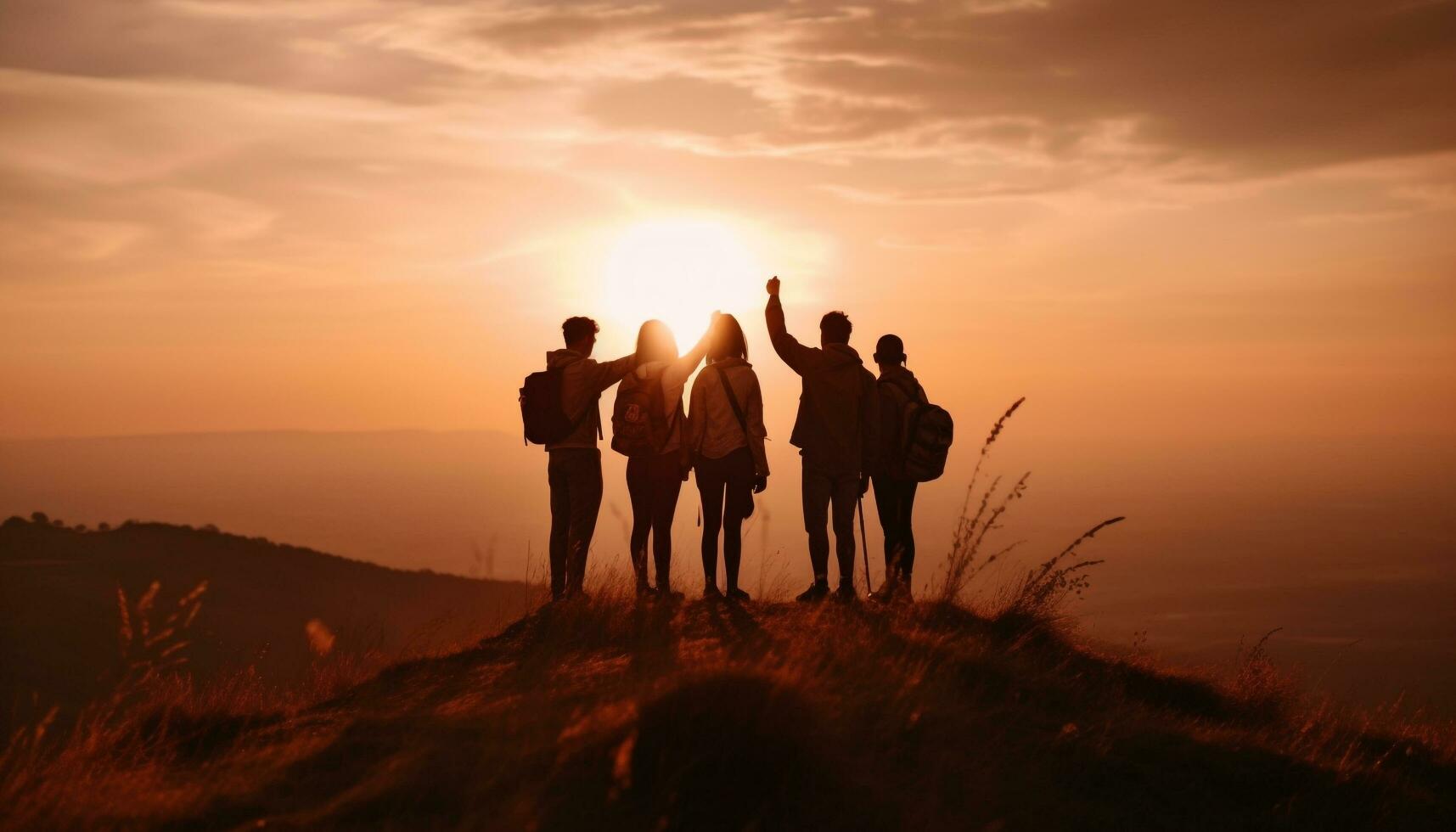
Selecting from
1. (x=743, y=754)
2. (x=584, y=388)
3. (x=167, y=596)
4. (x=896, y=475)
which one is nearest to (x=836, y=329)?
(x=896, y=475)

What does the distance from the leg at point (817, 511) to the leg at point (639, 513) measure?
1.43m

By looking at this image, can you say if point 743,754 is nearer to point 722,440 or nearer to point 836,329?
point 722,440

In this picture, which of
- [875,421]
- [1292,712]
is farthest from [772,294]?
[1292,712]

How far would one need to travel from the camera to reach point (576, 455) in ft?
33.8

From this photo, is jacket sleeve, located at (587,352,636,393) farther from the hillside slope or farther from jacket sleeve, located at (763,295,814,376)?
the hillside slope

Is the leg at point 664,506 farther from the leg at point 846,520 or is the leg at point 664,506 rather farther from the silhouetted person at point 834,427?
the leg at point 846,520

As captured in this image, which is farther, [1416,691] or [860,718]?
[1416,691]

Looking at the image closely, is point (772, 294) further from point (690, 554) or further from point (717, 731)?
point (717, 731)

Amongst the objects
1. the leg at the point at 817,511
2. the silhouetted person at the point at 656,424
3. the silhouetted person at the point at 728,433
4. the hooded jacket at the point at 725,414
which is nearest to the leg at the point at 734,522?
the silhouetted person at the point at 728,433

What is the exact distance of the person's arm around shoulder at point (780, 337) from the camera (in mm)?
10242

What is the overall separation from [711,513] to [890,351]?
2303mm

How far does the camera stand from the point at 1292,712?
10.1 meters

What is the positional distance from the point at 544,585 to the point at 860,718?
16.2 ft

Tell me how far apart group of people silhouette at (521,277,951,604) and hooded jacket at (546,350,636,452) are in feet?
0.04
